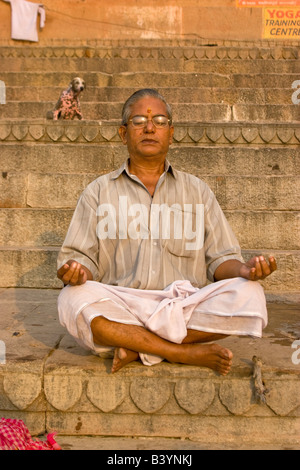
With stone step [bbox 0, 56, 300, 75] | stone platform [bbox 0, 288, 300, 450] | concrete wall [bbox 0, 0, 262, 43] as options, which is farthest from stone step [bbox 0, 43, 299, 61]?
stone platform [bbox 0, 288, 300, 450]

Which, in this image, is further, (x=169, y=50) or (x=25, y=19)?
(x=25, y=19)

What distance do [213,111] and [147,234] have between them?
13.2 feet

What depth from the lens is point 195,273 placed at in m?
2.82

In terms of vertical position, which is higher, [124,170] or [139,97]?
[139,97]

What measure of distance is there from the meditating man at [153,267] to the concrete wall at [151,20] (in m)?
7.80

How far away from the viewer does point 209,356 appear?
239cm

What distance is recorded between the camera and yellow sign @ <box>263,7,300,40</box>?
9.60m

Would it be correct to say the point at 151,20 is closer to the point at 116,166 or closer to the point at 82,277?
the point at 116,166

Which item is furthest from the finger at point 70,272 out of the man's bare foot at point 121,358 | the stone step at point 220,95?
the stone step at point 220,95

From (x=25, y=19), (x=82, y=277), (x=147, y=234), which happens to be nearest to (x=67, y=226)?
(x=147, y=234)

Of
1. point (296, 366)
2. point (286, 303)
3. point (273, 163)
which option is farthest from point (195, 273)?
point (273, 163)

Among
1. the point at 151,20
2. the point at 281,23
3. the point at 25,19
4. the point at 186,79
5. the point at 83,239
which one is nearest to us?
the point at 83,239
